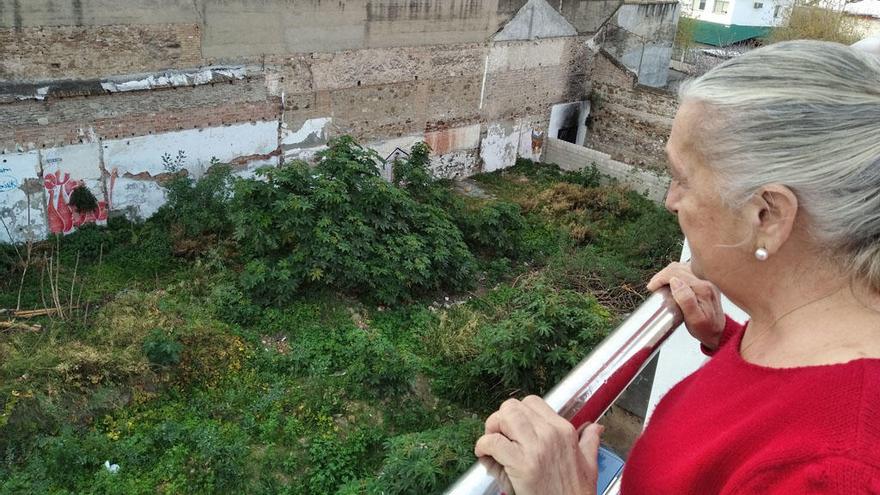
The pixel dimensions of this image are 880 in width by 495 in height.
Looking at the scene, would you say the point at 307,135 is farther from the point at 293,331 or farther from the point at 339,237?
the point at 293,331

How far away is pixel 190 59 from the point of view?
30.4ft

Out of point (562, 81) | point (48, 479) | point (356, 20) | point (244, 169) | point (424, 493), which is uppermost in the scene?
point (356, 20)

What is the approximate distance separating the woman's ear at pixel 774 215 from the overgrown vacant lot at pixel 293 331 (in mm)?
4184

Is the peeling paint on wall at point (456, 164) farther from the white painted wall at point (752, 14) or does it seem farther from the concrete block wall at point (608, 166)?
the white painted wall at point (752, 14)

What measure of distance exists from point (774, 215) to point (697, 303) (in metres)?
0.58

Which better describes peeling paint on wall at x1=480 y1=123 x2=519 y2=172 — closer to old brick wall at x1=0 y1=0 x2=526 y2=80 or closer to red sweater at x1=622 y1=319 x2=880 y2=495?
old brick wall at x1=0 y1=0 x2=526 y2=80

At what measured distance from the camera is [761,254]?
108 cm

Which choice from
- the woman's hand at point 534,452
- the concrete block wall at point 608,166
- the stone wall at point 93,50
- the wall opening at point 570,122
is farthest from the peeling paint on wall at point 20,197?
the wall opening at point 570,122

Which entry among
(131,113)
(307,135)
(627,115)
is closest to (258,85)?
(307,135)

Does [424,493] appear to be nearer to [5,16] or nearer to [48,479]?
[48,479]

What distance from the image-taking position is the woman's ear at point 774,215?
99 centimetres

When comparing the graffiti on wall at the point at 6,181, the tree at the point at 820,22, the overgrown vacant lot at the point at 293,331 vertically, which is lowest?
the overgrown vacant lot at the point at 293,331

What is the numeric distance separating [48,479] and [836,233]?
242 inches

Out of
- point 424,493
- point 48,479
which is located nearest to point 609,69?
point 424,493
